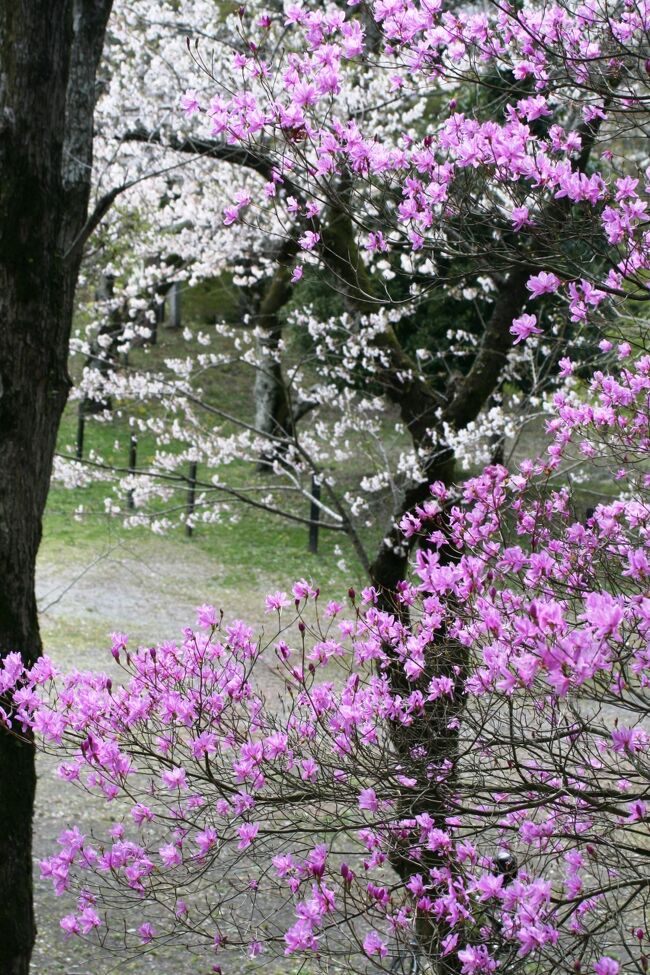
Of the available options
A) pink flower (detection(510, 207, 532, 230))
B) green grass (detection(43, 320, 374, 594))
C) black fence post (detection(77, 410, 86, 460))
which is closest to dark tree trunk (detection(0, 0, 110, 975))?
pink flower (detection(510, 207, 532, 230))

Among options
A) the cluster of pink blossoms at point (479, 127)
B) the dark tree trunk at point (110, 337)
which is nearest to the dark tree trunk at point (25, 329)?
the cluster of pink blossoms at point (479, 127)

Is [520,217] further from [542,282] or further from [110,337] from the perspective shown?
[110,337]

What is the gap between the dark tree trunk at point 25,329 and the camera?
150 inches

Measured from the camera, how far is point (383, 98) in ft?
36.4

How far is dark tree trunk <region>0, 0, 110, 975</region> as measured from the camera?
12.5 ft

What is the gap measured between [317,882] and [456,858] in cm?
40

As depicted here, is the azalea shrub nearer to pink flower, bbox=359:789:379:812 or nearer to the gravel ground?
pink flower, bbox=359:789:379:812

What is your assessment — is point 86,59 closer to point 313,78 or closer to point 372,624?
point 313,78

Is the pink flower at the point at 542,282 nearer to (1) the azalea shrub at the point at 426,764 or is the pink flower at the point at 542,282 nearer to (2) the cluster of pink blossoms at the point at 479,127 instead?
(2) the cluster of pink blossoms at the point at 479,127

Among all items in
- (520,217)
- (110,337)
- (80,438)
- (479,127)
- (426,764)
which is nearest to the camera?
(520,217)

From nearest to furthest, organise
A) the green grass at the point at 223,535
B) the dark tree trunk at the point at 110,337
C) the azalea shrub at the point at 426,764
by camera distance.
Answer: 1. the azalea shrub at the point at 426,764
2. the green grass at the point at 223,535
3. the dark tree trunk at the point at 110,337

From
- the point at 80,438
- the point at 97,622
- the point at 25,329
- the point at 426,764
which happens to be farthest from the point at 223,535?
the point at 426,764

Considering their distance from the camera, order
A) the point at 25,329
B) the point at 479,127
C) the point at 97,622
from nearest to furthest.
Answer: the point at 479,127 < the point at 25,329 < the point at 97,622

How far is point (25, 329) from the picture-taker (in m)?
3.93
